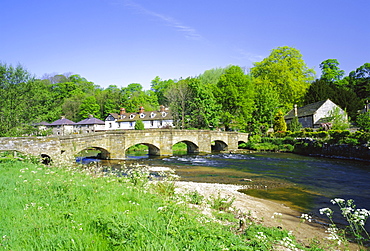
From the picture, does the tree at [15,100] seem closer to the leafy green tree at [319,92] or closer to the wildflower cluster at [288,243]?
the wildflower cluster at [288,243]

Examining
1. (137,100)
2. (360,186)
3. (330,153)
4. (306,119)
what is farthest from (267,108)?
(137,100)

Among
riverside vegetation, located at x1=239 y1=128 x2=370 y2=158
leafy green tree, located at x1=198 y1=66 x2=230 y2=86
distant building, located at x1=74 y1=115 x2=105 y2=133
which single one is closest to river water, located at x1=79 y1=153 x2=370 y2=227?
riverside vegetation, located at x1=239 y1=128 x2=370 y2=158

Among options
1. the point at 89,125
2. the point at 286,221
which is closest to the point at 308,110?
the point at 286,221

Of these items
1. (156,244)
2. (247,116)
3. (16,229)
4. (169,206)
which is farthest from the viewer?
(247,116)

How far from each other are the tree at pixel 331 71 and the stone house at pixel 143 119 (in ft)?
134

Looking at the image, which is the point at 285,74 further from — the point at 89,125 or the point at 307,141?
the point at 89,125

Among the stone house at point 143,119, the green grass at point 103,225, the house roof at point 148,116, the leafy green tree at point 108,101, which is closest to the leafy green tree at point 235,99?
the stone house at point 143,119

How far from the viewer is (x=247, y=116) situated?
42.1 meters

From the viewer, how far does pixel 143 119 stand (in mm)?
61719

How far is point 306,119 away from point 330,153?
22.2 metres

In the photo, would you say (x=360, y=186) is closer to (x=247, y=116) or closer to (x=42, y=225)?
(x=42, y=225)

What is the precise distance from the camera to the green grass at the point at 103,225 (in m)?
3.65

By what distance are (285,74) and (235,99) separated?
1789cm

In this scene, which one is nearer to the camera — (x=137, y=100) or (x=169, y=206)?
(x=169, y=206)
